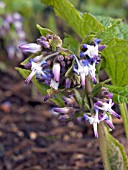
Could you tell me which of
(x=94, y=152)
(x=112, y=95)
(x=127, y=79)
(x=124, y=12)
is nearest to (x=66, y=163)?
(x=94, y=152)

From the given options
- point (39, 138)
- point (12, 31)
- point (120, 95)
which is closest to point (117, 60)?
point (120, 95)

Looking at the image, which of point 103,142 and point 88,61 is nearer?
point 88,61

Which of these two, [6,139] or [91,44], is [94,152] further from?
[91,44]

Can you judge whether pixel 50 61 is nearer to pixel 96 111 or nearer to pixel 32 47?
pixel 32 47

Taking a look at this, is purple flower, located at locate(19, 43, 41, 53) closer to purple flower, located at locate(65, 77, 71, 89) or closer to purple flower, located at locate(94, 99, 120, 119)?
purple flower, located at locate(65, 77, 71, 89)

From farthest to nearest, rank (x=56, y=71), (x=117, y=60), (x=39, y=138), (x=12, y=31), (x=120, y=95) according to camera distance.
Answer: (x=12, y=31) → (x=39, y=138) → (x=117, y=60) → (x=120, y=95) → (x=56, y=71)

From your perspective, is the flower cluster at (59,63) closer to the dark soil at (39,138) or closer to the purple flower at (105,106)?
the purple flower at (105,106)
